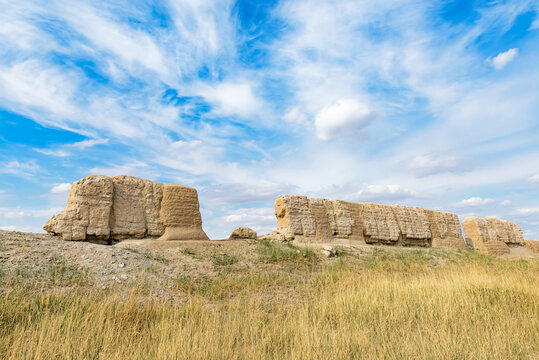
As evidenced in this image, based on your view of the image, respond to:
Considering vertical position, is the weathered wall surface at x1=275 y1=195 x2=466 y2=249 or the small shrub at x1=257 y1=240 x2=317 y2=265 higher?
the weathered wall surface at x1=275 y1=195 x2=466 y2=249

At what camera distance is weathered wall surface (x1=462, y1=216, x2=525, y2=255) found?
21.7 meters

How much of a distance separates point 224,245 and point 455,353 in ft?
27.4

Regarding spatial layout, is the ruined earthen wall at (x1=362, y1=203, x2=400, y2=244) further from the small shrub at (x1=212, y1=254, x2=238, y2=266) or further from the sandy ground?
the small shrub at (x1=212, y1=254, x2=238, y2=266)

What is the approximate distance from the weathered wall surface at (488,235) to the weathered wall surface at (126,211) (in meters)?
19.4

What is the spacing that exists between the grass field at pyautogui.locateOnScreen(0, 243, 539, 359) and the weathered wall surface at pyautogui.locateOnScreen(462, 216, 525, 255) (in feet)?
58.0

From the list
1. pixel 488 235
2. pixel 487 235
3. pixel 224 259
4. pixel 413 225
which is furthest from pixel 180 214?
pixel 488 235

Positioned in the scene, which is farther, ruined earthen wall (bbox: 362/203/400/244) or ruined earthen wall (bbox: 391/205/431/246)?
ruined earthen wall (bbox: 391/205/431/246)

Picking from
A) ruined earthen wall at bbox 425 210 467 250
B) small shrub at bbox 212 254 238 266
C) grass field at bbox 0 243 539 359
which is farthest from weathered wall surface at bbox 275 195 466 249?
grass field at bbox 0 243 539 359

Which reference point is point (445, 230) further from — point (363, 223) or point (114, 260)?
point (114, 260)

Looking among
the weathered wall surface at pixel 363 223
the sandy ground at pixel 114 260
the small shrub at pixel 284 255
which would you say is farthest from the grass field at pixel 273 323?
the weathered wall surface at pixel 363 223

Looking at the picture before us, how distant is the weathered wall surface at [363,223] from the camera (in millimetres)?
14194

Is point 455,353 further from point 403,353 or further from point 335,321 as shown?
point 335,321

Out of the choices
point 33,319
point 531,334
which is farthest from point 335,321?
point 33,319

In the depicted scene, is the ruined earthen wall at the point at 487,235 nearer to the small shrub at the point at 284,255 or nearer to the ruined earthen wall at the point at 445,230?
the ruined earthen wall at the point at 445,230
